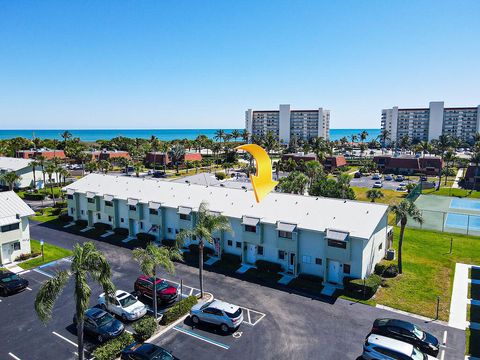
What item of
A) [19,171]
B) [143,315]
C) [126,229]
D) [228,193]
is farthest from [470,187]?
[19,171]

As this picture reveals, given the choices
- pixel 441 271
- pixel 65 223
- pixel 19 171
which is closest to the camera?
pixel 441 271

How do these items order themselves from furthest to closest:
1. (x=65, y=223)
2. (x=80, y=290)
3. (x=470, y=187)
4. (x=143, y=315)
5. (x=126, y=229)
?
(x=470, y=187) < (x=65, y=223) < (x=126, y=229) < (x=143, y=315) < (x=80, y=290)

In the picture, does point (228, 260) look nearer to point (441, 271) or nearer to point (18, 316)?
point (18, 316)

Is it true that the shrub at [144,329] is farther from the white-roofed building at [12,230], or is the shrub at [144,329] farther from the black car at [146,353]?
the white-roofed building at [12,230]

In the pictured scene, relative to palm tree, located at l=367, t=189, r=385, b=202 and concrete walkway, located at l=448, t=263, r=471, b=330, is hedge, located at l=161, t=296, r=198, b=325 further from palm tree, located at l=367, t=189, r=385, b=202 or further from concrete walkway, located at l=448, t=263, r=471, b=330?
palm tree, located at l=367, t=189, r=385, b=202

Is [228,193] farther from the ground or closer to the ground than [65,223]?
farther from the ground

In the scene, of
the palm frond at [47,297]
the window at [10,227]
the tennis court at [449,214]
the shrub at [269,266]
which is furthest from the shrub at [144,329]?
the tennis court at [449,214]
